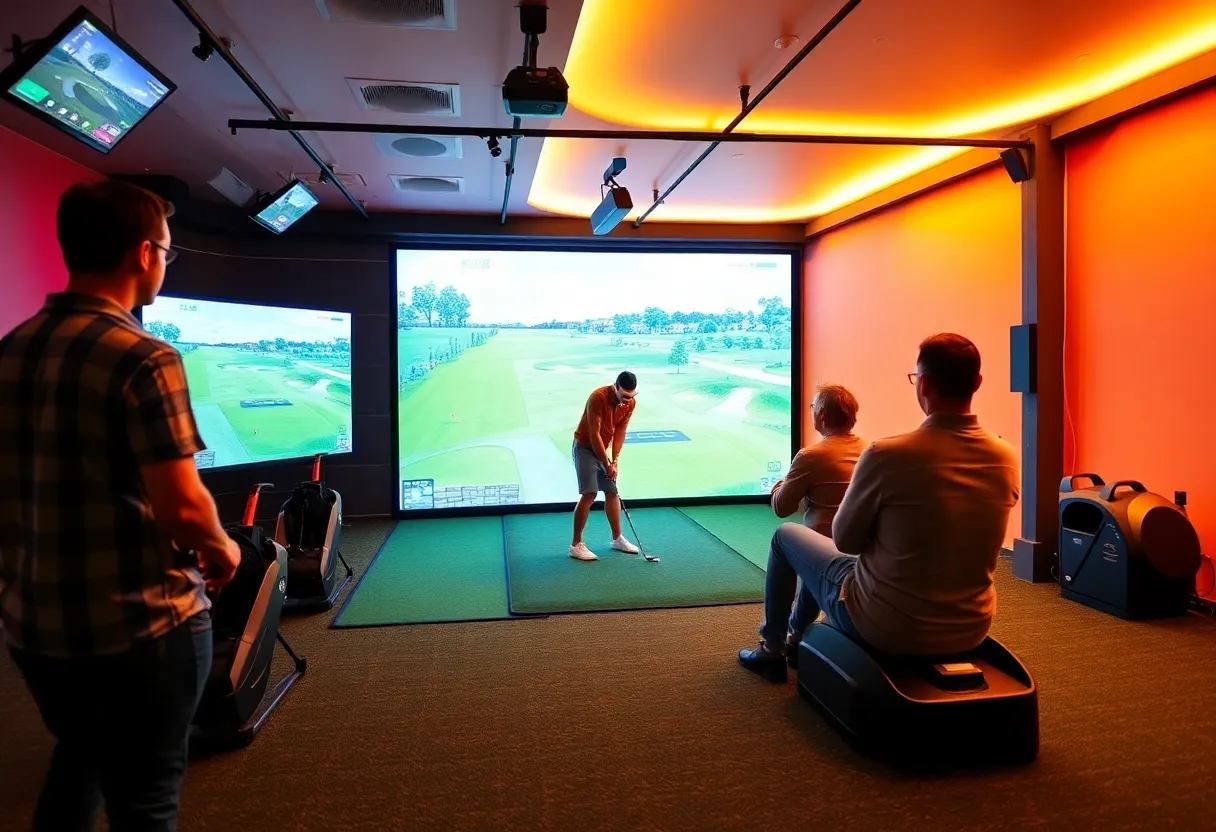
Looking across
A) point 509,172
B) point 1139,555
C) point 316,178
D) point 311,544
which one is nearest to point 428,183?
point 316,178

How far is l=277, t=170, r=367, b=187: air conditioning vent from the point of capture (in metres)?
5.04

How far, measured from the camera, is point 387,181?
17.3 ft

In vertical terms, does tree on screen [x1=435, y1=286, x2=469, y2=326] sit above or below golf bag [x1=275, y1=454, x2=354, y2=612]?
above

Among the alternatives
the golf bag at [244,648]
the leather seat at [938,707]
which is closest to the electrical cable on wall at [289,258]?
the golf bag at [244,648]

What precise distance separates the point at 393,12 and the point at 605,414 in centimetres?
282

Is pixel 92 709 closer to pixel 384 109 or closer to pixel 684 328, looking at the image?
pixel 384 109

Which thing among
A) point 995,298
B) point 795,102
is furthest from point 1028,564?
point 795,102

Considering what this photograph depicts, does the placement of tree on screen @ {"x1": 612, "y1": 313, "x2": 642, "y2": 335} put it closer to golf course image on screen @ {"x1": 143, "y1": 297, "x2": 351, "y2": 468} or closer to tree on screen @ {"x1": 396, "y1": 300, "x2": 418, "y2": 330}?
tree on screen @ {"x1": 396, "y1": 300, "x2": 418, "y2": 330}

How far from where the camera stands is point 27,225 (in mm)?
3984

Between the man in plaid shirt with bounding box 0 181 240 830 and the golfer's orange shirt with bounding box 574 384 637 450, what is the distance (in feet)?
12.0

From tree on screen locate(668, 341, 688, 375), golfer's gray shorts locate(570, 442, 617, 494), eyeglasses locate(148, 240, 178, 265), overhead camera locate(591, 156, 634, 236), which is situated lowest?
golfer's gray shorts locate(570, 442, 617, 494)

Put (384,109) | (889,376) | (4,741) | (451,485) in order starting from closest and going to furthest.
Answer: (4,741)
(384,109)
(889,376)
(451,485)

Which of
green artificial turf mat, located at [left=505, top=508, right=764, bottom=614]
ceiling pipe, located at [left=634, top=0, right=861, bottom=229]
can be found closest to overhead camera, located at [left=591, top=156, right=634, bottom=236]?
ceiling pipe, located at [left=634, top=0, right=861, bottom=229]

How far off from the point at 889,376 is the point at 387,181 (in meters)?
4.53
